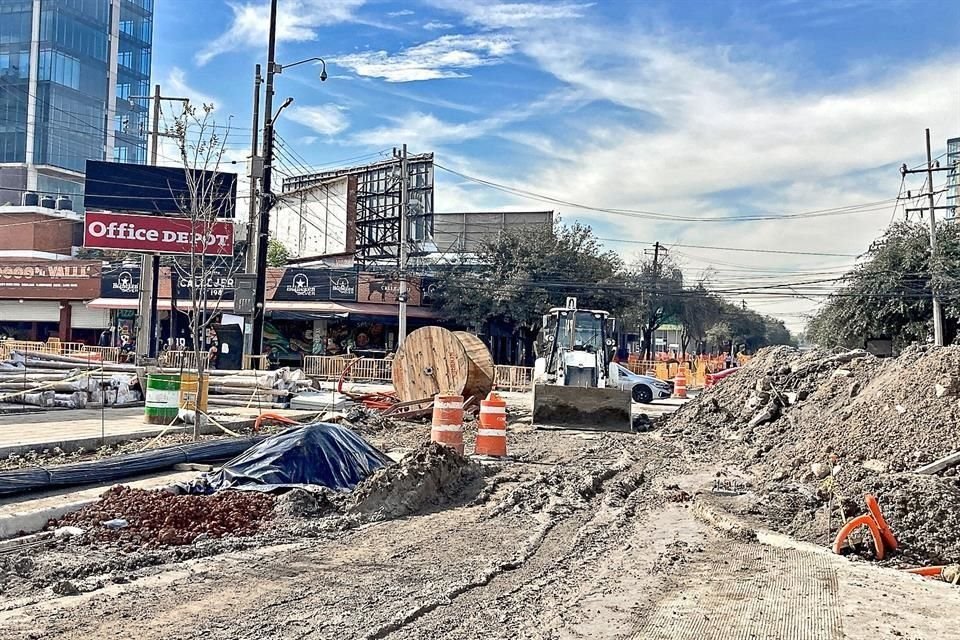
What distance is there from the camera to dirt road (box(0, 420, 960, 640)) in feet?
16.9

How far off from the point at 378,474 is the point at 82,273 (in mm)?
41556

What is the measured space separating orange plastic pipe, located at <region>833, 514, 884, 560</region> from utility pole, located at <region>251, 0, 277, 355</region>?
69.7ft

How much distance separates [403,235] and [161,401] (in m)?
→ 24.8

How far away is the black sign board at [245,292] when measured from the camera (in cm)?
2558

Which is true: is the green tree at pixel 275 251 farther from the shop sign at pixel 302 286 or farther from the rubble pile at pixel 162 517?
the rubble pile at pixel 162 517

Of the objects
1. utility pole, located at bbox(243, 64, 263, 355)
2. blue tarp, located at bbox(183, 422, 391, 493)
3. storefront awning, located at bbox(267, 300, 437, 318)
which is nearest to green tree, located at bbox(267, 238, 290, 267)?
storefront awning, located at bbox(267, 300, 437, 318)

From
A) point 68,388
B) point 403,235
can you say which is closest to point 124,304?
point 403,235

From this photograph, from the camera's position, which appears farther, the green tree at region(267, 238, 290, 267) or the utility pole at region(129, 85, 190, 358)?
the green tree at region(267, 238, 290, 267)

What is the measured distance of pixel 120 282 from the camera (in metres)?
44.3

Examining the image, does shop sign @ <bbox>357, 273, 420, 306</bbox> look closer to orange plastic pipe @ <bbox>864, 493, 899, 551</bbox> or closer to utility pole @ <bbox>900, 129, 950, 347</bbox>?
utility pole @ <bbox>900, 129, 950, 347</bbox>

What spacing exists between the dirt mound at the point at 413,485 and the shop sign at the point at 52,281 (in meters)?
40.2

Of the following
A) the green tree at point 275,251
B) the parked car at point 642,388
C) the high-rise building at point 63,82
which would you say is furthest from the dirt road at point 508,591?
the high-rise building at point 63,82

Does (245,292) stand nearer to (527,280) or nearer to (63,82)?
(527,280)

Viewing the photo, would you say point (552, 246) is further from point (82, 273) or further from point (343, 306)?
point (82, 273)
